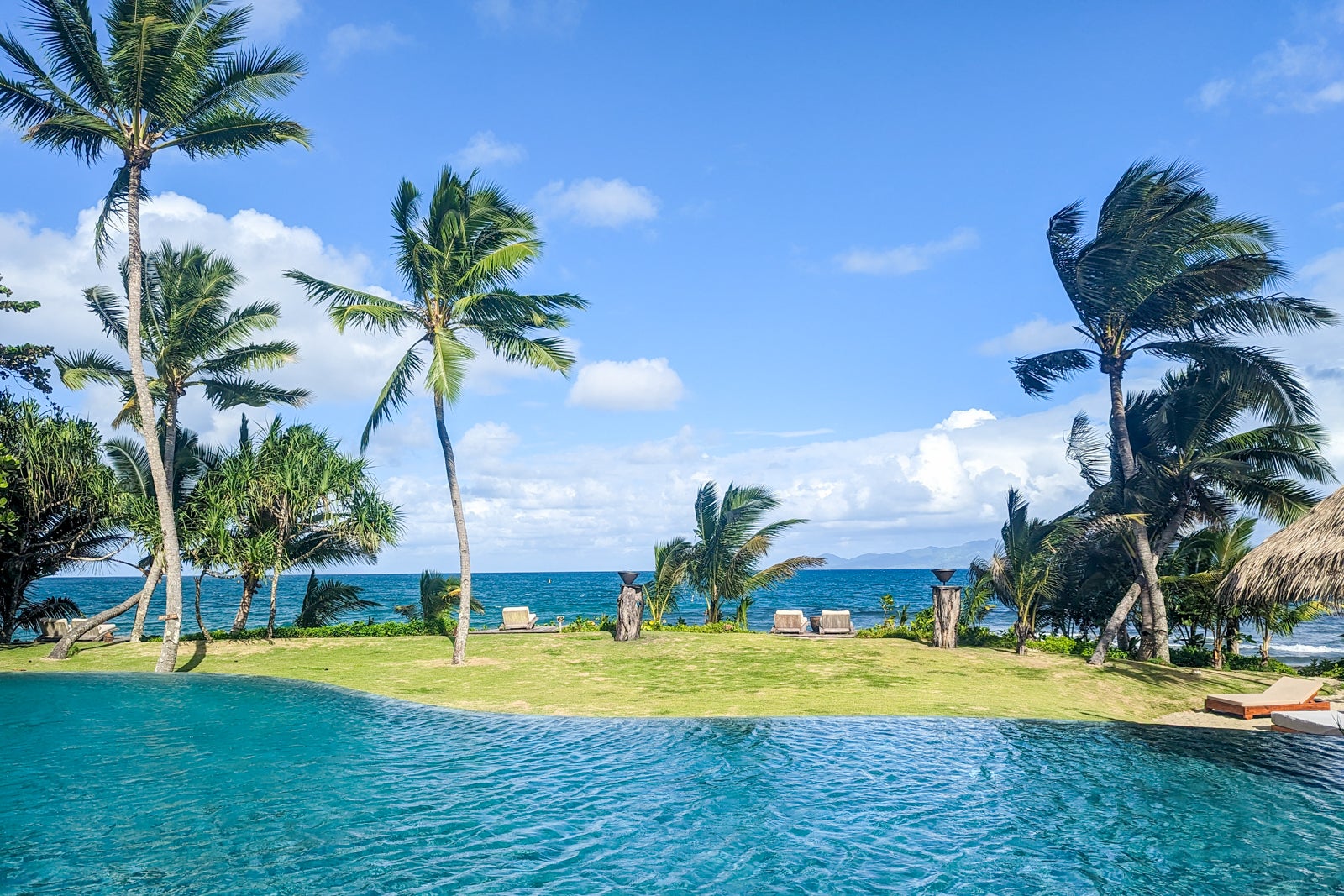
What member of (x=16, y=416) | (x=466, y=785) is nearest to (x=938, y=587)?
(x=466, y=785)

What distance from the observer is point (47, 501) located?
25250mm

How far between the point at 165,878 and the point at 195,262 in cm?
2325

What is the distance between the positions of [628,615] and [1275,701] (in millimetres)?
16633

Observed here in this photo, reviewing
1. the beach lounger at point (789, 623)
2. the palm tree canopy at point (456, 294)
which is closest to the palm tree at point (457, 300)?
the palm tree canopy at point (456, 294)

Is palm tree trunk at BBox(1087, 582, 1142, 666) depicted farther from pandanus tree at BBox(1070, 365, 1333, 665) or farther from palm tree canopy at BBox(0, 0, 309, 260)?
palm tree canopy at BBox(0, 0, 309, 260)

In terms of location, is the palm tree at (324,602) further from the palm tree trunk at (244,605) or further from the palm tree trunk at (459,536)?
the palm tree trunk at (459,536)

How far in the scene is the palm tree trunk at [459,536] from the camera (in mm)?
20688

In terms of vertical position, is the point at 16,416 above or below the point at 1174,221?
below

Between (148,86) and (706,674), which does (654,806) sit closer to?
(706,674)

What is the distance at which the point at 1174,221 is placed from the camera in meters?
19.1

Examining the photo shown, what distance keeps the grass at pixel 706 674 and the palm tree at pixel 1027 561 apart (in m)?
1.51

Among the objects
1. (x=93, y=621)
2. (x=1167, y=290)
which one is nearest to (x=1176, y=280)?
(x=1167, y=290)

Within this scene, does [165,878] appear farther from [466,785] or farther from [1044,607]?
[1044,607]

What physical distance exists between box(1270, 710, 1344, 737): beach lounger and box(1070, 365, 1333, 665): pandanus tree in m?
4.96
